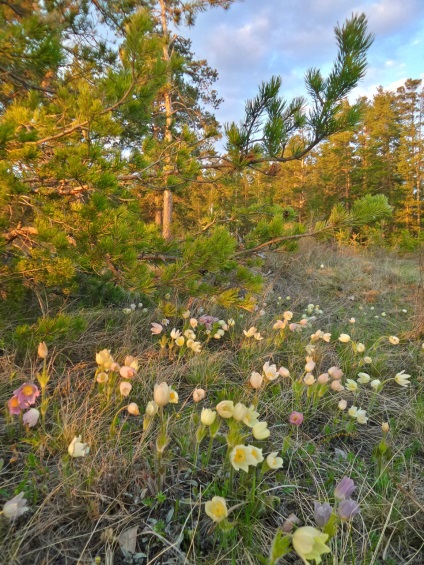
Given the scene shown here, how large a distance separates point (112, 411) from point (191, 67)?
1249 centimetres

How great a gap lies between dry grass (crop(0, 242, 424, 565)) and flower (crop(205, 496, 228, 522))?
17 centimetres

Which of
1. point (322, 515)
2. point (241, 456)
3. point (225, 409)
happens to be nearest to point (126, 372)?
point (225, 409)

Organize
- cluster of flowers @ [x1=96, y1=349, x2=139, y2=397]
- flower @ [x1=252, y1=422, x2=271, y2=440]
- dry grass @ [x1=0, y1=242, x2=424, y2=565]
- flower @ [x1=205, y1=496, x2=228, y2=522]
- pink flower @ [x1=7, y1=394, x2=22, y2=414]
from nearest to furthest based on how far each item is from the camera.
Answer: flower @ [x1=205, y1=496, x2=228, y2=522], dry grass @ [x1=0, y1=242, x2=424, y2=565], flower @ [x1=252, y1=422, x2=271, y2=440], pink flower @ [x1=7, y1=394, x2=22, y2=414], cluster of flowers @ [x1=96, y1=349, x2=139, y2=397]

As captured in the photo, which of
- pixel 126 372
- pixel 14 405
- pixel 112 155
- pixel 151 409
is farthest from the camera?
pixel 112 155

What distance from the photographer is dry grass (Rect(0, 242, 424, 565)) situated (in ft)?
3.14

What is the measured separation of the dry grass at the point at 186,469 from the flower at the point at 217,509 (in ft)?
0.55

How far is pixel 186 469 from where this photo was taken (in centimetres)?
122

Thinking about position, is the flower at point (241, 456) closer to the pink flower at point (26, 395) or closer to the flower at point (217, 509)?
the flower at point (217, 509)

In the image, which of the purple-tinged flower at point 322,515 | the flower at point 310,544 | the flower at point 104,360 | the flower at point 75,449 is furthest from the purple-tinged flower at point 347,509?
the flower at point 104,360

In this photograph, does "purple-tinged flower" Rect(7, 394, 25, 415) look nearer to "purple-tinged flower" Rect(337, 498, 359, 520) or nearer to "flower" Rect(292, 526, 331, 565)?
"flower" Rect(292, 526, 331, 565)

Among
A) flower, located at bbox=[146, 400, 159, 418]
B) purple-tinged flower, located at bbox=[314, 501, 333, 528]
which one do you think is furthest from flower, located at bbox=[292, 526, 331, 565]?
flower, located at bbox=[146, 400, 159, 418]

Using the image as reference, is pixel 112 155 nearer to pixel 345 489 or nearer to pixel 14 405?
pixel 14 405

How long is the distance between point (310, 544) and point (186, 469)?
0.63 metres

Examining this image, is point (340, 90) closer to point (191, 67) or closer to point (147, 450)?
point (147, 450)
